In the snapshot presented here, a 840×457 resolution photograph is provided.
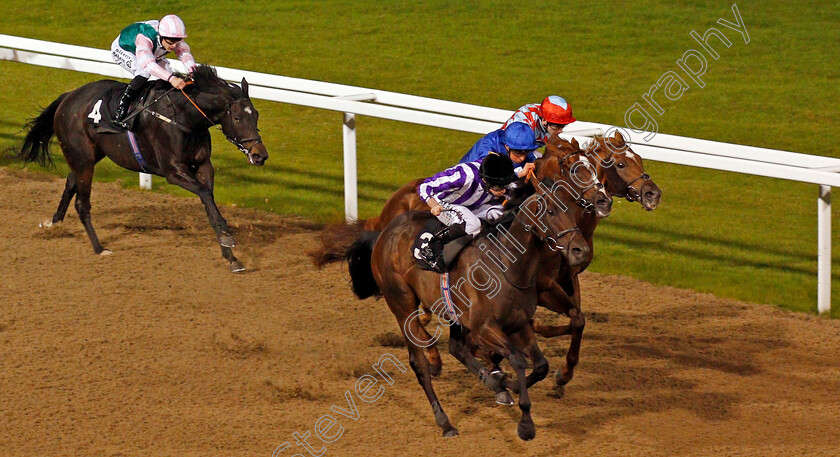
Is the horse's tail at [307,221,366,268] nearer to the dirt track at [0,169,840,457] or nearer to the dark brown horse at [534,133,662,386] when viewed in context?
the dirt track at [0,169,840,457]

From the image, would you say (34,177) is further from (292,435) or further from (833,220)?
(833,220)

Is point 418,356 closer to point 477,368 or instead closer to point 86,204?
point 477,368

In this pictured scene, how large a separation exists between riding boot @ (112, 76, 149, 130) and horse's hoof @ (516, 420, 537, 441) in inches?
176

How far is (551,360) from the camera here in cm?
650

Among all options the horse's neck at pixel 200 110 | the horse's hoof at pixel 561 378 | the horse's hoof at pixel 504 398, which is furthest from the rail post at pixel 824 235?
the horse's neck at pixel 200 110

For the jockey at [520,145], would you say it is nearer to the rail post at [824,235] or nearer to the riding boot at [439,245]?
the riding boot at [439,245]

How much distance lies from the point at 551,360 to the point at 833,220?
3.68 metres

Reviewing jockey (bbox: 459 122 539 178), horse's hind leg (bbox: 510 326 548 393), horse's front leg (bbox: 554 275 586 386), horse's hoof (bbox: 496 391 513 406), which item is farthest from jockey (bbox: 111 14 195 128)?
horse's hoof (bbox: 496 391 513 406)

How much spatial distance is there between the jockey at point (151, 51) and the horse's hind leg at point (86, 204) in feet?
2.14

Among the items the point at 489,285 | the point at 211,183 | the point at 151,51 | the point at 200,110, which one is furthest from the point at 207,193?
the point at 489,285

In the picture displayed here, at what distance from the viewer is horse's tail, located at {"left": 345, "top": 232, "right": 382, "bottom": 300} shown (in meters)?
6.02

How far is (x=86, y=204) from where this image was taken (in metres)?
8.49

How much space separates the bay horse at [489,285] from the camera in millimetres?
4867

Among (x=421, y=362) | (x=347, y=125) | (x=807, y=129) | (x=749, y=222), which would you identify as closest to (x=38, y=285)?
(x=347, y=125)
